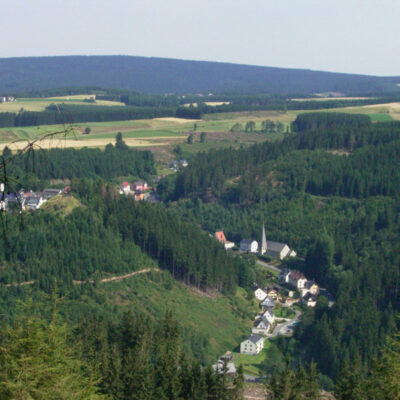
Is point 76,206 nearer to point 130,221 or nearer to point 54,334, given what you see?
point 130,221

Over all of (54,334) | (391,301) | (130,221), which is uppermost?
(54,334)

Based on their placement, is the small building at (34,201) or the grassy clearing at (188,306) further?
the small building at (34,201)

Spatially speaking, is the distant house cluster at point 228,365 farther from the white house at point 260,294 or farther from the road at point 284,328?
the white house at point 260,294

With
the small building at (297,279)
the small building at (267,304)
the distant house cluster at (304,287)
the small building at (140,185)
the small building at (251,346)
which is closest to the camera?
the small building at (251,346)

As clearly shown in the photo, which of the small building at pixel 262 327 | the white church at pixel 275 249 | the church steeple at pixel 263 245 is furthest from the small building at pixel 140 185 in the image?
the small building at pixel 262 327

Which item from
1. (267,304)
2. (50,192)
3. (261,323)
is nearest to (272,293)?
(267,304)

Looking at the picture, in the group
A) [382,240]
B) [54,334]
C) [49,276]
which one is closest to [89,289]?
[49,276]
